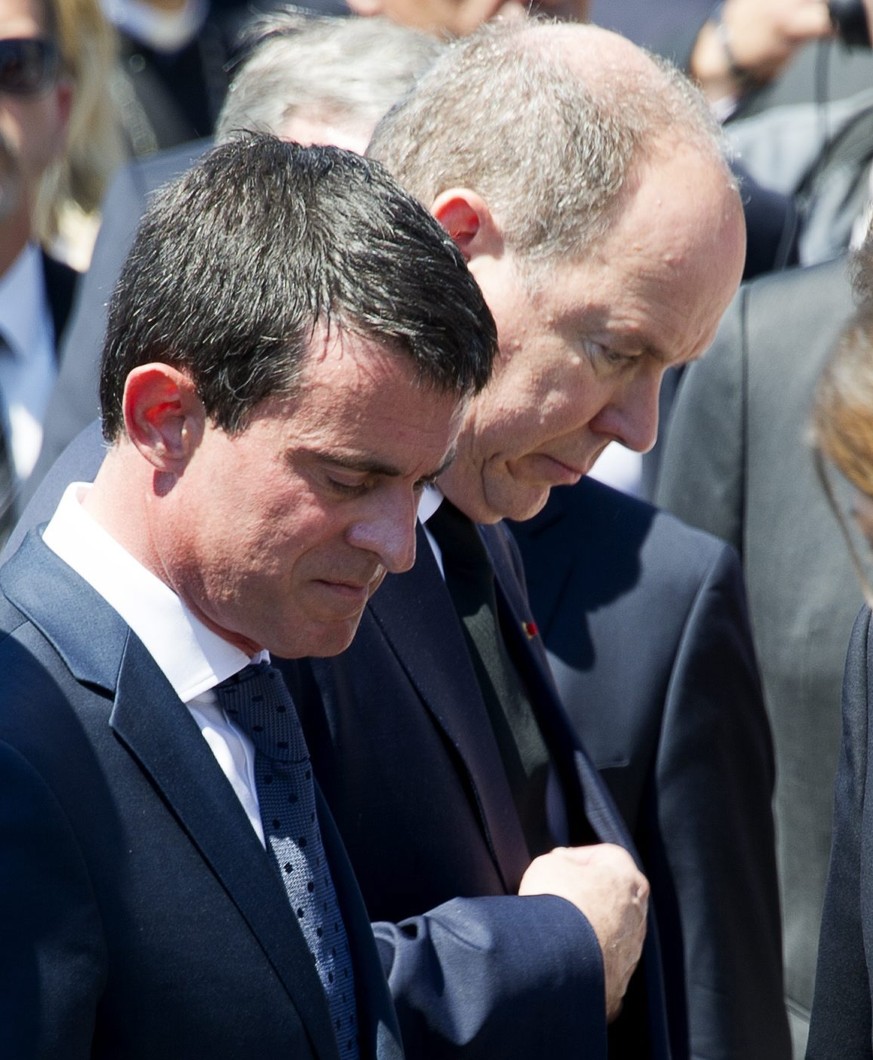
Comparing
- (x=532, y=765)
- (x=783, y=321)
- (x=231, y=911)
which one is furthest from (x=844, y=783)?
(x=783, y=321)

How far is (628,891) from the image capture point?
6.86ft

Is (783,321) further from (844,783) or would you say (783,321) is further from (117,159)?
(117,159)

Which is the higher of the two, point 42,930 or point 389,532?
point 389,532

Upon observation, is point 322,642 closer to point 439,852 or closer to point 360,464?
point 360,464

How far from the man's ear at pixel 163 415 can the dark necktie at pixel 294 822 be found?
26 cm

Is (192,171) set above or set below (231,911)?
above

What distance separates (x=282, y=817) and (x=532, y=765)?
0.64m

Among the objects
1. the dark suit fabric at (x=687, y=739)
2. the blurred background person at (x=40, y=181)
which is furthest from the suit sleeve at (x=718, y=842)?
the blurred background person at (x=40, y=181)

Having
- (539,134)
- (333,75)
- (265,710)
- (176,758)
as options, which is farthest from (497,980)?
(333,75)

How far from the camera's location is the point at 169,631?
168 centimetres

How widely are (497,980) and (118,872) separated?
0.57m

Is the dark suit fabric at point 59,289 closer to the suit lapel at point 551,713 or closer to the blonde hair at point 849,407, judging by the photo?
the suit lapel at point 551,713

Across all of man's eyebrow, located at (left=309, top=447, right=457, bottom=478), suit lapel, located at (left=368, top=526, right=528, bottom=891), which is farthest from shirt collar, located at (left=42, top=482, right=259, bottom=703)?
suit lapel, located at (left=368, top=526, right=528, bottom=891)

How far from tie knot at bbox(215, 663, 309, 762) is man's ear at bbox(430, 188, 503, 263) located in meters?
0.68
